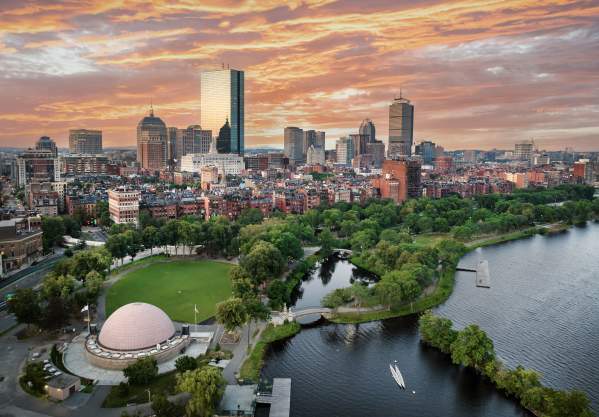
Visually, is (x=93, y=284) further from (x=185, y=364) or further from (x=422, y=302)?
(x=422, y=302)

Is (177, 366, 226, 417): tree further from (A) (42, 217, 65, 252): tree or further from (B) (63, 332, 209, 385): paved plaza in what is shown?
(A) (42, 217, 65, 252): tree

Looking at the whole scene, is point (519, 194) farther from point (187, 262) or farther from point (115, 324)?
point (115, 324)

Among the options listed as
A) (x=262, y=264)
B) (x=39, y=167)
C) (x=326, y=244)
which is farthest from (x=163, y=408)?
(x=39, y=167)

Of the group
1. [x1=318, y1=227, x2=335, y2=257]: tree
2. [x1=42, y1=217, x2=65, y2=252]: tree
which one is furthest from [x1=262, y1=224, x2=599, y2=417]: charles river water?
[x1=42, y1=217, x2=65, y2=252]: tree

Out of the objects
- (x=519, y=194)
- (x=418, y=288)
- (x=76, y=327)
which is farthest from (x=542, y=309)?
(x=519, y=194)

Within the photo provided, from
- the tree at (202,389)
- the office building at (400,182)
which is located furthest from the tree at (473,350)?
the office building at (400,182)

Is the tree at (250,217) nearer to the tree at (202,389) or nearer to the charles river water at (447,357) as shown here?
the charles river water at (447,357)
